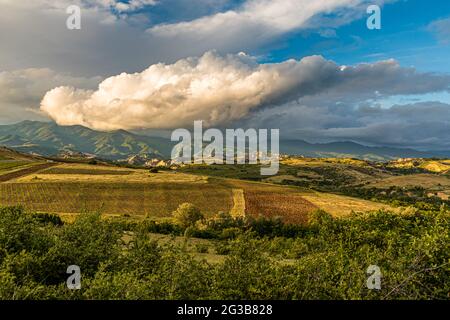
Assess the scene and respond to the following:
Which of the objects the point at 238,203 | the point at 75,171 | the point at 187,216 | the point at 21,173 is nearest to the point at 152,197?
A: the point at 238,203

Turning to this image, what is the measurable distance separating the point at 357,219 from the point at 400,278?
9944 millimetres

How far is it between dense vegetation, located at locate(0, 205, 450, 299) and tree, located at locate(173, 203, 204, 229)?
54155mm

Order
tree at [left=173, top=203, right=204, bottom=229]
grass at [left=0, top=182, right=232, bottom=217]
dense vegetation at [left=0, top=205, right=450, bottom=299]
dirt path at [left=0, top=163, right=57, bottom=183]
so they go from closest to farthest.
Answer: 1. dense vegetation at [left=0, top=205, right=450, bottom=299]
2. tree at [left=173, top=203, right=204, bottom=229]
3. grass at [left=0, top=182, right=232, bottom=217]
4. dirt path at [left=0, top=163, right=57, bottom=183]

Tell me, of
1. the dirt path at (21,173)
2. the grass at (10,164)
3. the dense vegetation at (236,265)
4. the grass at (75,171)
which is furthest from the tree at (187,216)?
the grass at (10,164)

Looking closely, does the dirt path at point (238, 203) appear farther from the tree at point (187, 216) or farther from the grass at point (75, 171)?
the grass at point (75, 171)

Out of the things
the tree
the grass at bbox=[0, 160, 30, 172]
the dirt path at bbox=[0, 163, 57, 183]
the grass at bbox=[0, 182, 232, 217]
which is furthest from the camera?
the grass at bbox=[0, 160, 30, 172]

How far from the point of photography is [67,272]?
2298 centimetres

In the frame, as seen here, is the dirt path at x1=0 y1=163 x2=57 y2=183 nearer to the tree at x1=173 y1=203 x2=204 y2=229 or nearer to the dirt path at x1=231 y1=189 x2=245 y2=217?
the tree at x1=173 y1=203 x2=204 y2=229

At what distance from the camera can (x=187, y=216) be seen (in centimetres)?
8406

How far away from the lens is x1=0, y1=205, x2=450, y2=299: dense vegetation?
17344 mm

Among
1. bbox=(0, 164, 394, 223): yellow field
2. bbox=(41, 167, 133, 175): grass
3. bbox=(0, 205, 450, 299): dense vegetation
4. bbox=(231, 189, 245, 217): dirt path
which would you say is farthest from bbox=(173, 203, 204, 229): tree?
bbox=(41, 167, 133, 175): grass

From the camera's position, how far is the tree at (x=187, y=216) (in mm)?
83688
